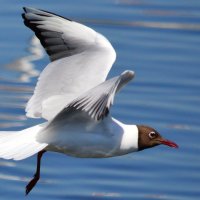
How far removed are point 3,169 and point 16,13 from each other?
3.43m

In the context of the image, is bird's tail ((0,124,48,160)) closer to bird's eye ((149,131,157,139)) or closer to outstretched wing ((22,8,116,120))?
outstretched wing ((22,8,116,120))

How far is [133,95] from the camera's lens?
485 inches

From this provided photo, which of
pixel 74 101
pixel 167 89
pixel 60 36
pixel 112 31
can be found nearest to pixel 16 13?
pixel 112 31

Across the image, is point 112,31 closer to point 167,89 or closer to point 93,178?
point 167,89

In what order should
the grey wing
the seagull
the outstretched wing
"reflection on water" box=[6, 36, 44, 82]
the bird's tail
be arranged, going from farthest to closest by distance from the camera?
"reflection on water" box=[6, 36, 44, 82]
the outstretched wing
the seagull
the bird's tail
the grey wing

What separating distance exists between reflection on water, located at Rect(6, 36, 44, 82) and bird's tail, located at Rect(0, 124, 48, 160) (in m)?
3.72

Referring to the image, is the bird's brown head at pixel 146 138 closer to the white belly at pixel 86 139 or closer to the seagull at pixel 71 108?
the seagull at pixel 71 108

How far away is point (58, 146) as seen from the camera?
898cm

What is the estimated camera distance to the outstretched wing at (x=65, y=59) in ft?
30.4

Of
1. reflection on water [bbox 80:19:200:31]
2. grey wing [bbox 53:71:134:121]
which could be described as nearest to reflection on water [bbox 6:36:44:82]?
reflection on water [bbox 80:19:200:31]

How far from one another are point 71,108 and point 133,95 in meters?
3.55

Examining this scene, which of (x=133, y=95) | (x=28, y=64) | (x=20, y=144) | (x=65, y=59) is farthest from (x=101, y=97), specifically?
(x=28, y=64)

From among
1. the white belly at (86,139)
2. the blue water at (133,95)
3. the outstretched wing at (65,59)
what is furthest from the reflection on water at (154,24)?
the white belly at (86,139)

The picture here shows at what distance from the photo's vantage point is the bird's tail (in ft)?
28.3
